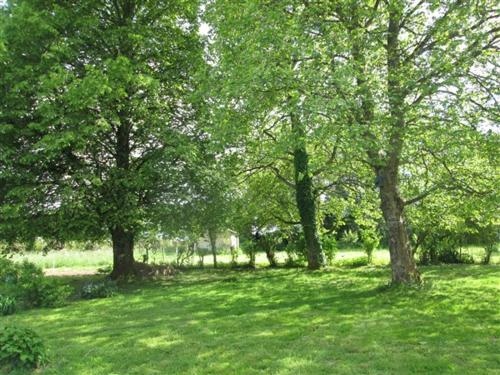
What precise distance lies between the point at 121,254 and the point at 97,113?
4949 millimetres

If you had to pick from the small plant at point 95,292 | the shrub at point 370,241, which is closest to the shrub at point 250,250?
the shrub at point 370,241

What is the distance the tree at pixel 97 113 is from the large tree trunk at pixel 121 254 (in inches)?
1.3

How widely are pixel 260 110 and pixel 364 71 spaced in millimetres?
2435

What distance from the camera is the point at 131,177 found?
40.2 feet

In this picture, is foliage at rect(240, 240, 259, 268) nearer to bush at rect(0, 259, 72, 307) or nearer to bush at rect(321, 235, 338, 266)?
bush at rect(321, 235, 338, 266)

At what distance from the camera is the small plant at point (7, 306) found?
29.7 feet

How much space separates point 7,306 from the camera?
910cm

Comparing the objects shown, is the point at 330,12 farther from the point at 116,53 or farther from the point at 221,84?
the point at 116,53

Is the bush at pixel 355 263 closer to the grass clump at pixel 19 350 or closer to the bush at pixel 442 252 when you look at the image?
the bush at pixel 442 252

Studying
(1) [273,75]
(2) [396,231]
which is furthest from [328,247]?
(1) [273,75]

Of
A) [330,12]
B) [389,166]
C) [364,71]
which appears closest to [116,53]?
[330,12]

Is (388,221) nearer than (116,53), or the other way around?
(388,221)

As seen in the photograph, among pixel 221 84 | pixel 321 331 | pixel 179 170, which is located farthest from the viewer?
pixel 179 170

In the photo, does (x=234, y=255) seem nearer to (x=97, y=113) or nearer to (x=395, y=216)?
(x=97, y=113)
